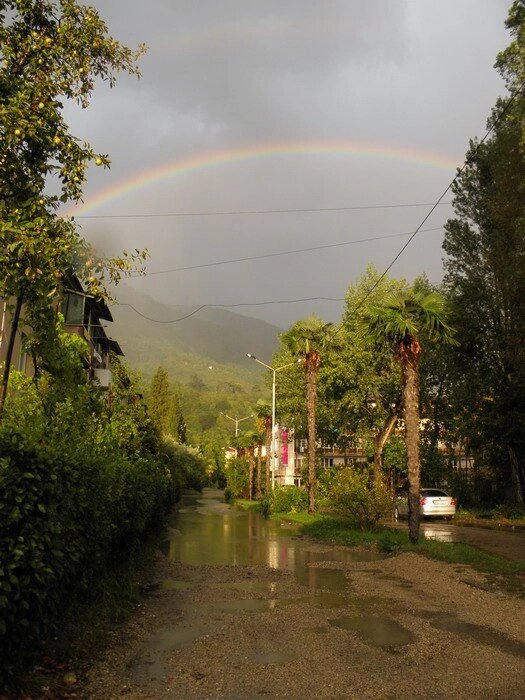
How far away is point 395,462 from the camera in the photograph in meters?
45.8

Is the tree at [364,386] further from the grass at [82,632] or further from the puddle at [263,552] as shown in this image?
the grass at [82,632]

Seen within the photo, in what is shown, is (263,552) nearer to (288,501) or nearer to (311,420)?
(311,420)

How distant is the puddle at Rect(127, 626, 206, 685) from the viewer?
6442 mm

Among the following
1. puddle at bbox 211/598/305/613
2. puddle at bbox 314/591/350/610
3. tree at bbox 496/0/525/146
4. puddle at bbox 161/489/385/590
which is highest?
tree at bbox 496/0/525/146

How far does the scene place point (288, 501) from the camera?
119ft

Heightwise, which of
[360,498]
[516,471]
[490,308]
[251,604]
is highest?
[490,308]

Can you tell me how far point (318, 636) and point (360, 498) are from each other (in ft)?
46.3

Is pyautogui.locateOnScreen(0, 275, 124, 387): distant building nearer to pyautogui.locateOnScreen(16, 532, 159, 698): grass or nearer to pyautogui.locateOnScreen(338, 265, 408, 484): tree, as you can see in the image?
pyautogui.locateOnScreen(16, 532, 159, 698): grass

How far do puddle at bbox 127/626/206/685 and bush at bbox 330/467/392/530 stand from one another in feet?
45.5

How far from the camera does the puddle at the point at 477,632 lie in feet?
24.6

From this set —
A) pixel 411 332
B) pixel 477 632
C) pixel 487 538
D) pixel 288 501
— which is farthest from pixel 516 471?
pixel 477 632

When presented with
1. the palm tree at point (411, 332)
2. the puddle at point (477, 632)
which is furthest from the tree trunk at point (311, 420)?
the puddle at point (477, 632)

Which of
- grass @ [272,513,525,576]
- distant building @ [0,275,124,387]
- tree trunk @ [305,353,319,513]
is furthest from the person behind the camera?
tree trunk @ [305,353,319,513]

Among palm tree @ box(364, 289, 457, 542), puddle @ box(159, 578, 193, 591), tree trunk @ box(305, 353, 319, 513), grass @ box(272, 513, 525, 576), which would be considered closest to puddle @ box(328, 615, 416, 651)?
puddle @ box(159, 578, 193, 591)
